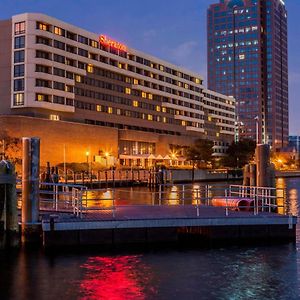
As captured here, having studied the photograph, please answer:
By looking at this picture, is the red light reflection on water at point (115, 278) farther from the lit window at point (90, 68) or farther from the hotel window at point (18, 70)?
the lit window at point (90, 68)

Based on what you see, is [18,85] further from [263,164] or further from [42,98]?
[263,164]

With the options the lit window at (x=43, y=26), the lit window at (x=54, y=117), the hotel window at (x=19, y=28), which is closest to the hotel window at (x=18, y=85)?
the lit window at (x=54, y=117)

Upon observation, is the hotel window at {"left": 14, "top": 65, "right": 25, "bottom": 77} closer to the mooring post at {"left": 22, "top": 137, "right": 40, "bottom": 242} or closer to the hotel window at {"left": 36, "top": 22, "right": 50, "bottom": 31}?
the hotel window at {"left": 36, "top": 22, "right": 50, "bottom": 31}

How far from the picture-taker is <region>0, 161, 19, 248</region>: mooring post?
23909mm

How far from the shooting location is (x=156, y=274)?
19.1m

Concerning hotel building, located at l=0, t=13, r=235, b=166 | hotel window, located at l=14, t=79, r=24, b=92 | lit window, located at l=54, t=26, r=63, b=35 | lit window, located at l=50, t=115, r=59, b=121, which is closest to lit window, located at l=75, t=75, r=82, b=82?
hotel building, located at l=0, t=13, r=235, b=166

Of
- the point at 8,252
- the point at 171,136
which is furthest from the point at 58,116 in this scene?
the point at 8,252

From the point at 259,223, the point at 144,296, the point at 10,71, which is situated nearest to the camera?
the point at 144,296

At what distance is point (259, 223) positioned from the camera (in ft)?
83.3

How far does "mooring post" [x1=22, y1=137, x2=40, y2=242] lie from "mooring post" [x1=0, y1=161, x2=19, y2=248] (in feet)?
1.65

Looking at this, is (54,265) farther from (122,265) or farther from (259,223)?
(259,223)

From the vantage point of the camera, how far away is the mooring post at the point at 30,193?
2403 centimetres

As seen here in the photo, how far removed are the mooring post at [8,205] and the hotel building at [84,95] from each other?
8032 centimetres

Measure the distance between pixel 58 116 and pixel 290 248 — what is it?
317 feet
